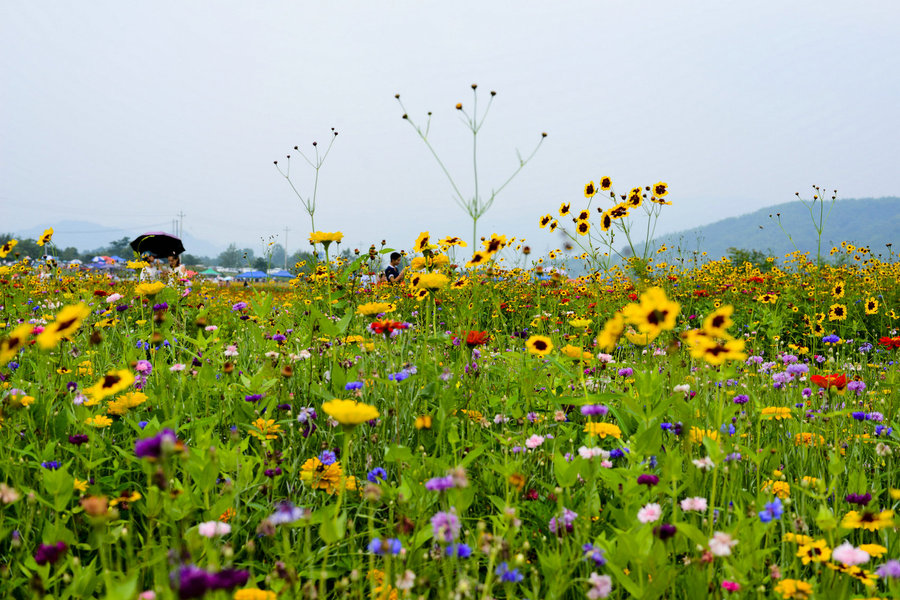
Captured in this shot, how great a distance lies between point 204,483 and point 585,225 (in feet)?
13.4

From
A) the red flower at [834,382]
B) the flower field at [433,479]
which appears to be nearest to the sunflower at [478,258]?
the flower field at [433,479]

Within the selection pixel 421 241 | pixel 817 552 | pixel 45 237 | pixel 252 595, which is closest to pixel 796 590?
pixel 817 552

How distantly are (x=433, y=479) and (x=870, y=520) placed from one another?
1.04 metres

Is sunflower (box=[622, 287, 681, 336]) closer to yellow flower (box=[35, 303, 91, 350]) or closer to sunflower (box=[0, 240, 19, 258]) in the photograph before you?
yellow flower (box=[35, 303, 91, 350])

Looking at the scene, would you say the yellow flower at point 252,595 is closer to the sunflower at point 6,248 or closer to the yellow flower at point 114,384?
the yellow flower at point 114,384

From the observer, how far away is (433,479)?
43.4 inches

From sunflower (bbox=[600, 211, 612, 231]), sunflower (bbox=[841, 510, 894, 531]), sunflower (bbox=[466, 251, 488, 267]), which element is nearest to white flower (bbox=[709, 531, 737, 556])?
sunflower (bbox=[841, 510, 894, 531])

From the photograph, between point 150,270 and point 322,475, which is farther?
point 150,270

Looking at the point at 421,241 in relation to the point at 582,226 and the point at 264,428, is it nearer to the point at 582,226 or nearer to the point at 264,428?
the point at 264,428

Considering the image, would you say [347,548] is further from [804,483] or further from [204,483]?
[804,483]

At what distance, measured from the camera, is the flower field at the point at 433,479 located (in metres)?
1.08

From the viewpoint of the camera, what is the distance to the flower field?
1.08 meters

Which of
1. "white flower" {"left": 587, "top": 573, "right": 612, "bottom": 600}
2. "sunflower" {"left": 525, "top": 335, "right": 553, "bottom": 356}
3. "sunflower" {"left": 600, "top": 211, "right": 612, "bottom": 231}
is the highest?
"sunflower" {"left": 600, "top": 211, "right": 612, "bottom": 231}

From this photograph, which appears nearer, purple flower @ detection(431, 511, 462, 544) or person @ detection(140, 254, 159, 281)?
purple flower @ detection(431, 511, 462, 544)
